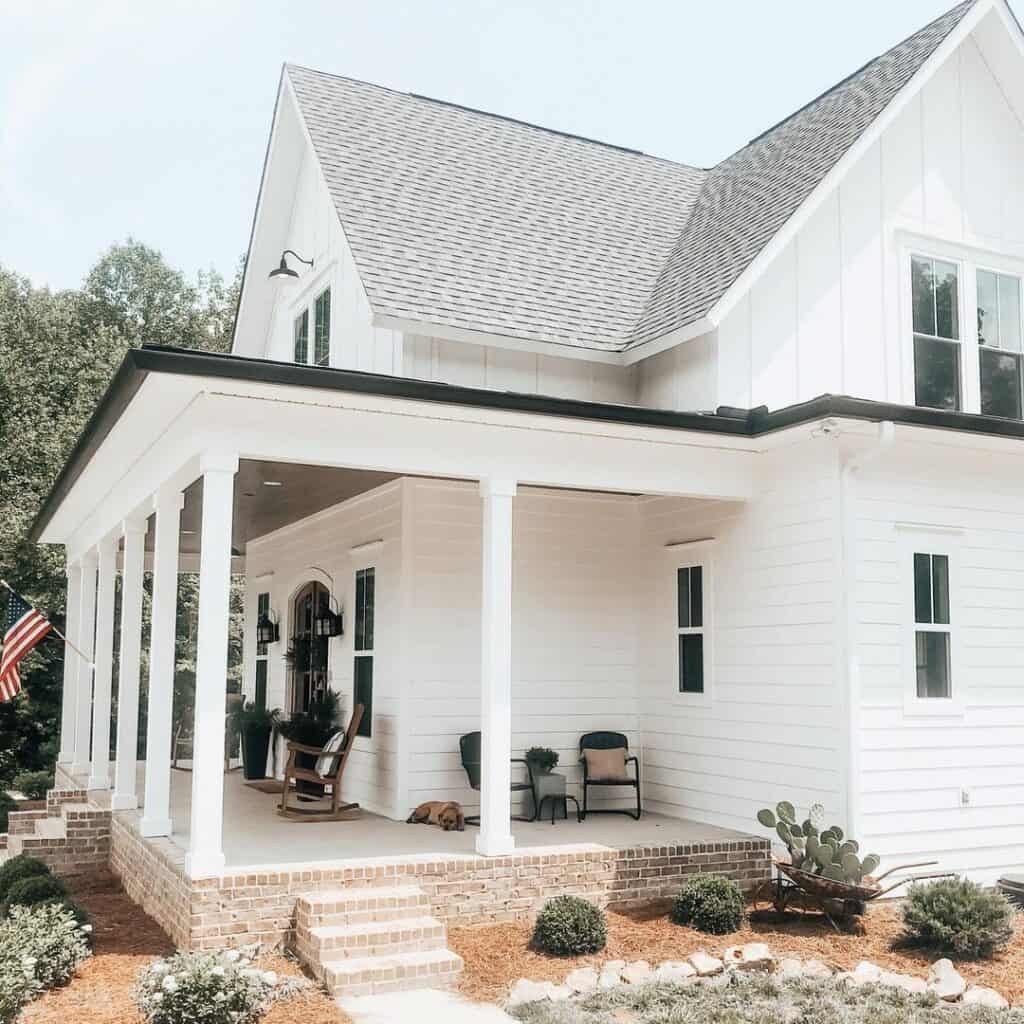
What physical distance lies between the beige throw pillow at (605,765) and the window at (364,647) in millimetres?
2193

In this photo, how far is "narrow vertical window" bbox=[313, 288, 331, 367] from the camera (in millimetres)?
12477

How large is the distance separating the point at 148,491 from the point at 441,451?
3.03 metres

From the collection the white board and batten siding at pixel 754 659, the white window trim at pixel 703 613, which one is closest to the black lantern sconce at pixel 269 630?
the white board and batten siding at pixel 754 659

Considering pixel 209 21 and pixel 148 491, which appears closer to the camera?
pixel 148 491

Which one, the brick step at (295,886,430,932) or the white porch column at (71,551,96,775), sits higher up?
the white porch column at (71,551,96,775)

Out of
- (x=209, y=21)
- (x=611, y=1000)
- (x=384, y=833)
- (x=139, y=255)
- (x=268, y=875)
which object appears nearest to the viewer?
(x=611, y=1000)

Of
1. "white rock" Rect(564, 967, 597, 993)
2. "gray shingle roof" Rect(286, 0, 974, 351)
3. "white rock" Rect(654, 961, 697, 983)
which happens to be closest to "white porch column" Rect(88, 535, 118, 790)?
"gray shingle roof" Rect(286, 0, 974, 351)

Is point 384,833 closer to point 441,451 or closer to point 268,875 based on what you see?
point 268,875

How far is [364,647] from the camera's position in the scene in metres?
11.8

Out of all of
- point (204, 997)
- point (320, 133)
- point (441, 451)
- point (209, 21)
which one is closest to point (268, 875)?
point (204, 997)

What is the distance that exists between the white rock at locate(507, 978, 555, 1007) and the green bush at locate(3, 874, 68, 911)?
381 centimetres

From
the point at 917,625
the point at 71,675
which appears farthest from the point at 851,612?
the point at 71,675

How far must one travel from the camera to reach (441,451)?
8508mm

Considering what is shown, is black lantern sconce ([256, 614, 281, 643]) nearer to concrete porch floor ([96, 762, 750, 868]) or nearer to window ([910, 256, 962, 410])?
concrete porch floor ([96, 762, 750, 868])
